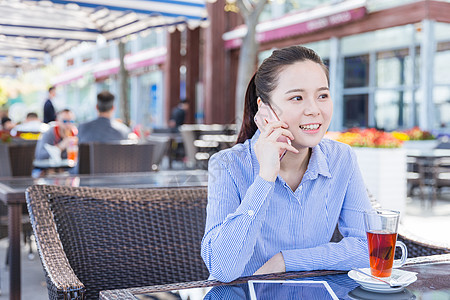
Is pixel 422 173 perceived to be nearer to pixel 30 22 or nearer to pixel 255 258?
pixel 30 22

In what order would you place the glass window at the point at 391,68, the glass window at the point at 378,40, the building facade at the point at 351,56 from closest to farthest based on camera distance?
the building facade at the point at 351,56 < the glass window at the point at 378,40 < the glass window at the point at 391,68

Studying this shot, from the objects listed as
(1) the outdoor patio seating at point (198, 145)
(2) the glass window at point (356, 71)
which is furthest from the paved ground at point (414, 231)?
(2) the glass window at point (356, 71)

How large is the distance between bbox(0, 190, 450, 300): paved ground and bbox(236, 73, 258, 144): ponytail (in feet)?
3.92

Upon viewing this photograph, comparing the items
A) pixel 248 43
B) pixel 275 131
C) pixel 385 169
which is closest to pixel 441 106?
pixel 248 43

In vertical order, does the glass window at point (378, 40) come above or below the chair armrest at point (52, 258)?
above

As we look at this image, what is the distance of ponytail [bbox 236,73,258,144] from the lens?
173 cm

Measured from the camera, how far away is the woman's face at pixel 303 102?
149 cm

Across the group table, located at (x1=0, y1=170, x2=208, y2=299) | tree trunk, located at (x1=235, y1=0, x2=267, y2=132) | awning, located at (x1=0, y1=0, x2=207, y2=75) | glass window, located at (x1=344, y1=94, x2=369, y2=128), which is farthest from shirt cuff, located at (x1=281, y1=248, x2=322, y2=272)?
glass window, located at (x1=344, y1=94, x2=369, y2=128)

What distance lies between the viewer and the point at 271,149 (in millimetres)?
1425

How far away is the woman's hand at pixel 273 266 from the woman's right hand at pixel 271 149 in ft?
0.72

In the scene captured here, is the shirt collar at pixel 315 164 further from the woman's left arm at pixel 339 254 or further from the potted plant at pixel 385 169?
the potted plant at pixel 385 169

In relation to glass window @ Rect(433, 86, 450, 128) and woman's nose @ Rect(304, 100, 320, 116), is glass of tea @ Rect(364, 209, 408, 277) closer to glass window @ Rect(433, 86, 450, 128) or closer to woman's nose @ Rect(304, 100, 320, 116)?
woman's nose @ Rect(304, 100, 320, 116)

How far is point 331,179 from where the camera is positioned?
1622 mm

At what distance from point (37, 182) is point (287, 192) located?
1602mm
